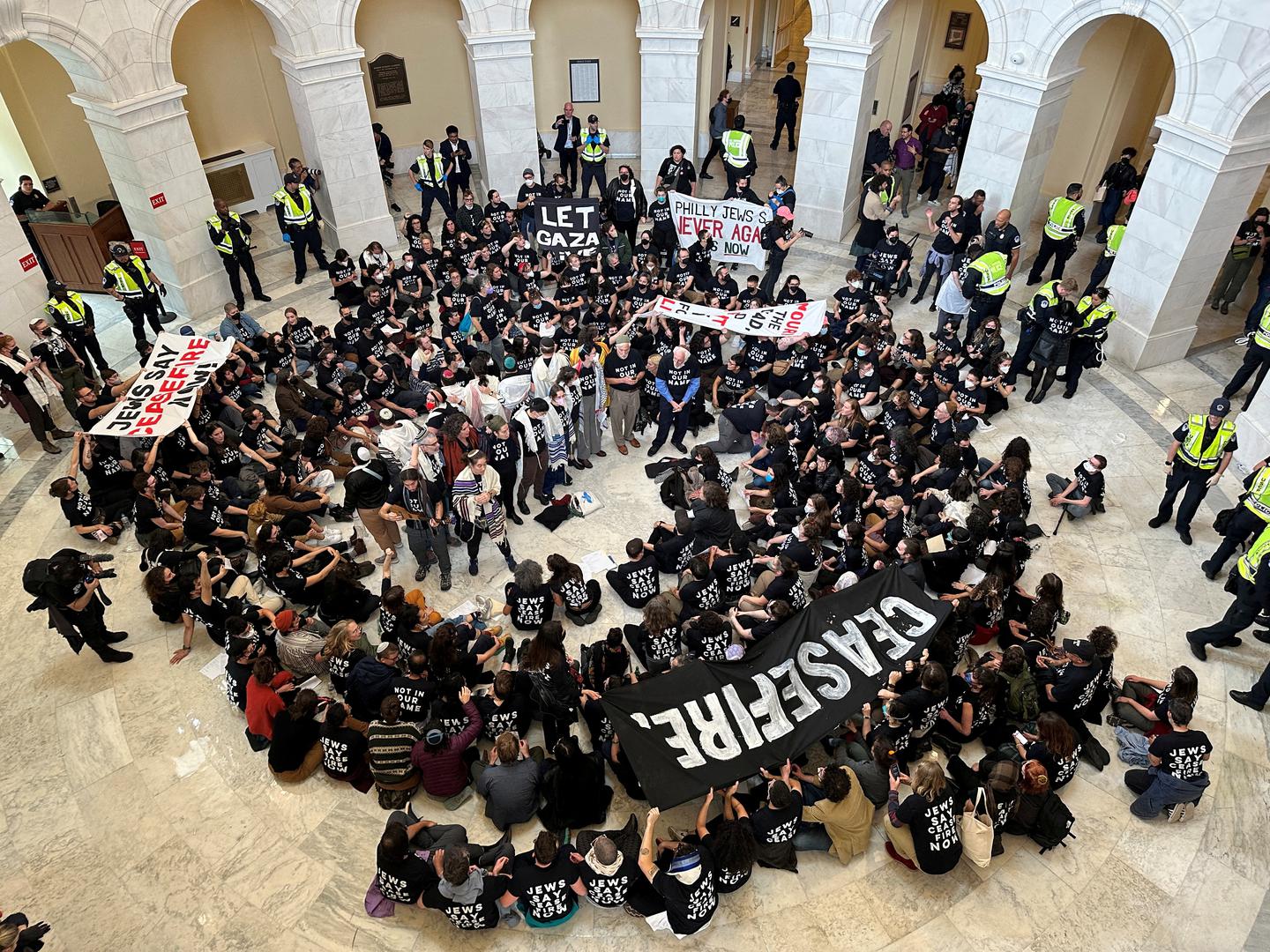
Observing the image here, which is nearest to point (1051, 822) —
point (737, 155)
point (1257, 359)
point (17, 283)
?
point (1257, 359)

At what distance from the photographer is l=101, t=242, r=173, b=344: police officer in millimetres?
13461

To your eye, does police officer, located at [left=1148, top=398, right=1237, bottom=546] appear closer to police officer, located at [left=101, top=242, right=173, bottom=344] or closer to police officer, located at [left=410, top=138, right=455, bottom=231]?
police officer, located at [left=410, top=138, right=455, bottom=231]

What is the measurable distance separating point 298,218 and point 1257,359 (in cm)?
1528

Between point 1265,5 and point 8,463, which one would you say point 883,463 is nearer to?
point 1265,5

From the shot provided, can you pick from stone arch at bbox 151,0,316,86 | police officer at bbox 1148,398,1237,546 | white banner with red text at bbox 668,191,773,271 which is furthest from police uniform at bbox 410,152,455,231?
police officer at bbox 1148,398,1237,546

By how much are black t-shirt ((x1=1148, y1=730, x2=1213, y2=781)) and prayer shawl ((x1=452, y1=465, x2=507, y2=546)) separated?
21.5ft

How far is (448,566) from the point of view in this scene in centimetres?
1024

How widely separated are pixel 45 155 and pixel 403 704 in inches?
584

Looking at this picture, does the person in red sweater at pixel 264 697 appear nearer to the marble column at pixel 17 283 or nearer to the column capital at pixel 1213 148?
the marble column at pixel 17 283

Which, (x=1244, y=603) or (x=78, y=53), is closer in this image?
(x=1244, y=603)

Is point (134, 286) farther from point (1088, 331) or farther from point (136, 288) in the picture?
point (1088, 331)

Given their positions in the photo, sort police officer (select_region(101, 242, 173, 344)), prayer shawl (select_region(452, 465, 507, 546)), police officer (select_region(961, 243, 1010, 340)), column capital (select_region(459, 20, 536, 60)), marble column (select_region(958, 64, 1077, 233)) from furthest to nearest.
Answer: column capital (select_region(459, 20, 536, 60))
marble column (select_region(958, 64, 1077, 233))
police officer (select_region(101, 242, 173, 344))
police officer (select_region(961, 243, 1010, 340))
prayer shawl (select_region(452, 465, 507, 546))

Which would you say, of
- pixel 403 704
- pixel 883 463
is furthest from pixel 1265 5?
pixel 403 704

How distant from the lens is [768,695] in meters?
7.13
